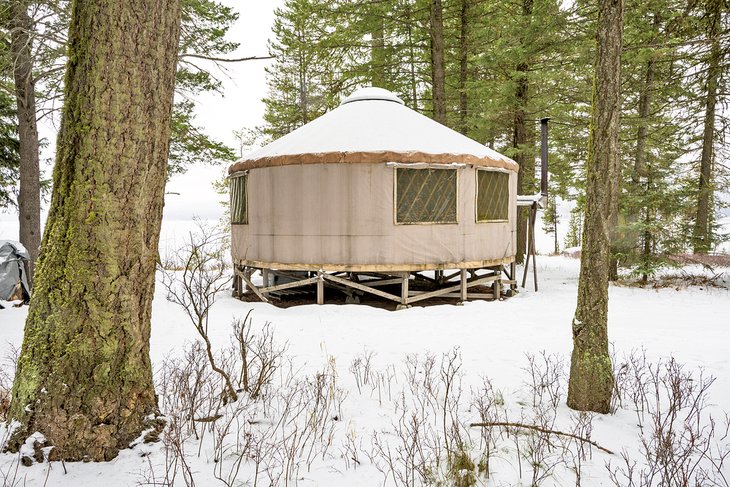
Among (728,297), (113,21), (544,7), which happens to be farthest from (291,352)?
(544,7)

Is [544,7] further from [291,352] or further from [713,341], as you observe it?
[291,352]

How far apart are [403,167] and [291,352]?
373 cm

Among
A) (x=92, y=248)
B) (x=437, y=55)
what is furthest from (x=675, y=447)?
(x=437, y=55)

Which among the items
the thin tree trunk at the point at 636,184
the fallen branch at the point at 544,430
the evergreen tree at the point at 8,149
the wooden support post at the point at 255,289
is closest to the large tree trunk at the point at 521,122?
the thin tree trunk at the point at 636,184

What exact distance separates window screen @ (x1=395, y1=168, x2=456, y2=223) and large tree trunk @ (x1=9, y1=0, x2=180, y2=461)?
5223 millimetres

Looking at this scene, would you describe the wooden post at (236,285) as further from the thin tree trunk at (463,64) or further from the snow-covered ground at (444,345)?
the thin tree trunk at (463,64)

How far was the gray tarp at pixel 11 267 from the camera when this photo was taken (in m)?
7.41

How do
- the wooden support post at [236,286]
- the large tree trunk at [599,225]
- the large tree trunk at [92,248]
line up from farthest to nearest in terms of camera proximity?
the wooden support post at [236,286] → the large tree trunk at [599,225] → the large tree trunk at [92,248]

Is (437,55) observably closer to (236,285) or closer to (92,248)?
(236,285)

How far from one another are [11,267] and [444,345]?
755 centimetres

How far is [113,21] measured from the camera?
87.0 inches

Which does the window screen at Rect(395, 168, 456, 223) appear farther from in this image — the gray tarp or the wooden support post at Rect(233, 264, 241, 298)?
the gray tarp

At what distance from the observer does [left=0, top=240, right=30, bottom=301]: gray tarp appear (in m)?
7.41

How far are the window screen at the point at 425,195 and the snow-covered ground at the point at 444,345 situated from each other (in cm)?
156
